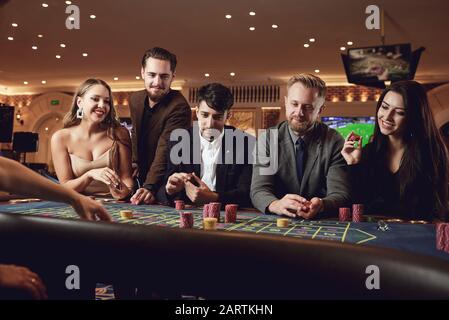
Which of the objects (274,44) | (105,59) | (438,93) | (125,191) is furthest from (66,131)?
(438,93)

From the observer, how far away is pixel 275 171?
8.11ft

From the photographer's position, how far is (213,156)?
2781 millimetres

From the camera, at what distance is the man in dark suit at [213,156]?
2533 mm

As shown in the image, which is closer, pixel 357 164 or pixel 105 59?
pixel 357 164

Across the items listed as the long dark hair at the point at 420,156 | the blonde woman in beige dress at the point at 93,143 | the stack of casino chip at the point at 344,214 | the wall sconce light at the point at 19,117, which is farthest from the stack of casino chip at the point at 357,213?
the wall sconce light at the point at 19,117

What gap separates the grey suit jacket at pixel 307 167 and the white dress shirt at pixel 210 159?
12.4 inches

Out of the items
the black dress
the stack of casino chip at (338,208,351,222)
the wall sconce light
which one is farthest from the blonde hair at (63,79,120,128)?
the wall sconce light

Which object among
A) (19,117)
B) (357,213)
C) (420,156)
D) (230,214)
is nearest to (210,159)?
(230,214)

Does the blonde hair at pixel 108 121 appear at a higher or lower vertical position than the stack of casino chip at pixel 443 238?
higher

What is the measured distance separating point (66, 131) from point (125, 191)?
0.73m

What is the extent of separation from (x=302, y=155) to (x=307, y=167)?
8cm

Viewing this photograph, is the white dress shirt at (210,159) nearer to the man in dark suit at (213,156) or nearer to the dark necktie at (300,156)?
the man in dark suit at (213,156)

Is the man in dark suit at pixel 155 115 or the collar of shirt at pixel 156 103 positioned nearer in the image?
the man in dark suit at pixel 155 115

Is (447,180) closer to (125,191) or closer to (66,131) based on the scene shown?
(125,191)
